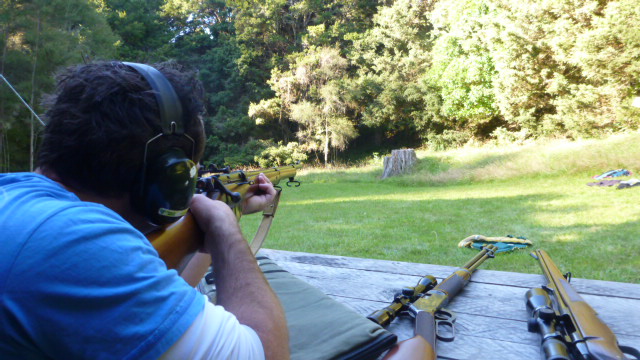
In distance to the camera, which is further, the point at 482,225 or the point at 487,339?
the point at 482,225

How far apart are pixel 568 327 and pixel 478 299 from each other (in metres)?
0.49

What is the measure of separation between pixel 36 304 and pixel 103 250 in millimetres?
122

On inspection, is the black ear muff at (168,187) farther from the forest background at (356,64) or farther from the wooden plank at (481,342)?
the forest background at (356,64)

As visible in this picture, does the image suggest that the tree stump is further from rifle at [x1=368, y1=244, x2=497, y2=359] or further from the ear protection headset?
the ear protection headset

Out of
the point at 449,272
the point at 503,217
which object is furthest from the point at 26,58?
the point at 449,272

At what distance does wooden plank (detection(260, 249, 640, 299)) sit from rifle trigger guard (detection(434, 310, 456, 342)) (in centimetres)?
56

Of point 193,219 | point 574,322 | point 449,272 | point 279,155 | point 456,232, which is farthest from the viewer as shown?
point 279,155

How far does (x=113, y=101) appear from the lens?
898 mm

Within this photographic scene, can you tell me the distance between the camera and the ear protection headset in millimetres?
961

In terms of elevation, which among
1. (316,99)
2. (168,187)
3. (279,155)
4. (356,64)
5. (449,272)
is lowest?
(279,155)

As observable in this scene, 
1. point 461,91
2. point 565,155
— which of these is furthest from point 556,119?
point 565,155

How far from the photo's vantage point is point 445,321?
5.32 ft

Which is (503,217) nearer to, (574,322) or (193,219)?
(574,322)

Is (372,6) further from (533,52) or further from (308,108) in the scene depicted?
(533,52)
